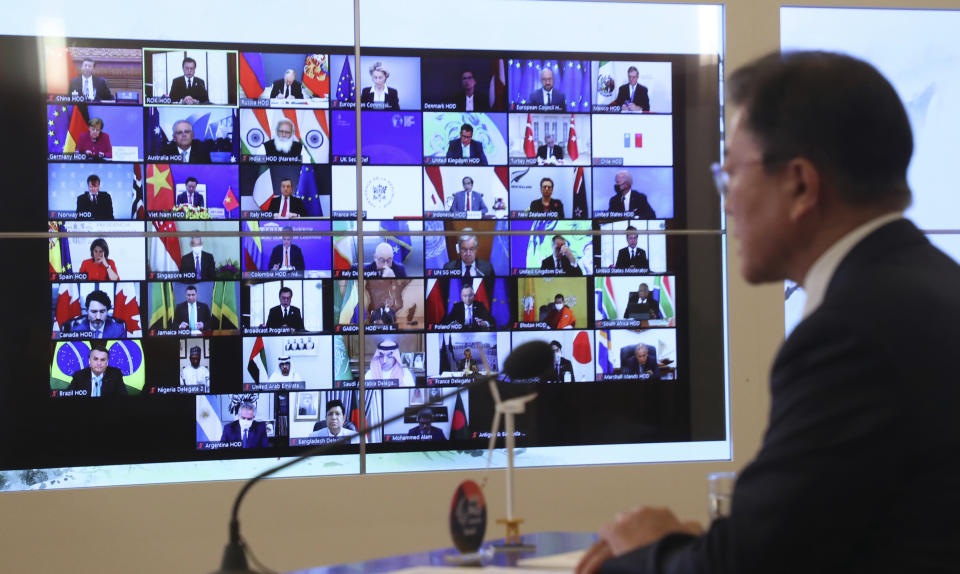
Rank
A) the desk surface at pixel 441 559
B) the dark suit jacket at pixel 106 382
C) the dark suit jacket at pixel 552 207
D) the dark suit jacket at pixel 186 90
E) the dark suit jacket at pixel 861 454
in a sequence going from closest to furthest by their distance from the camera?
the dark suit jacket at pixel 861 454 < the desk surface at pixel 441 559 < the dark suit jacket at pixel 106 382 < the dark suit jacket at pixel 186 90 < the dark suit jacket at pixel 552 207

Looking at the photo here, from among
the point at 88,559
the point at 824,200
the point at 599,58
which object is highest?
the point at 599,58

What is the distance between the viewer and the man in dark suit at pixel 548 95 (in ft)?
12.8

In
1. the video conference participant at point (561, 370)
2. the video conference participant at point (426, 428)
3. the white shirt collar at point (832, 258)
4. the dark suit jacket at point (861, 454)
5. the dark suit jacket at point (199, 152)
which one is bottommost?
the video conference participant at point (426, 428)

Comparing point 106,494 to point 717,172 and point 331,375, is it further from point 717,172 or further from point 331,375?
point 717,172

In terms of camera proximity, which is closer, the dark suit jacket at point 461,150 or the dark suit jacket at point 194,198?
the dark suit jacket at point 194,198

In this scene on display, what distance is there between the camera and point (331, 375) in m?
3.72

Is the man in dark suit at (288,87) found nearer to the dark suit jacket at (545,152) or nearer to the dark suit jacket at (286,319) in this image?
the dark suit jacket at (286,319)

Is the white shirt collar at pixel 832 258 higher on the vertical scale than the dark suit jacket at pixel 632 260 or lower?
lower

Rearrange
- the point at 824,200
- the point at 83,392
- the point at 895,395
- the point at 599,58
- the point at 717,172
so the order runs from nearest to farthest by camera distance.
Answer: the point at 895,395, the point at 824,200, the point at 717,172, the point at 83,392, the point at 599,58

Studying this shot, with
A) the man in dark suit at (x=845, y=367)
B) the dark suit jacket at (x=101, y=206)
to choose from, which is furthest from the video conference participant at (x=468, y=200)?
the man in dark suit at (x=845, y=367)

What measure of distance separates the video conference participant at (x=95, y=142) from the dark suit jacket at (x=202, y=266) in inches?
19.3

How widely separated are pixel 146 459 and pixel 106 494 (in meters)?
0.19

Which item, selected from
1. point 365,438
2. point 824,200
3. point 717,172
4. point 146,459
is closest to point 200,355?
point 146,459

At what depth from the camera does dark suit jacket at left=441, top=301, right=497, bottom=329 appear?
3812 mm
